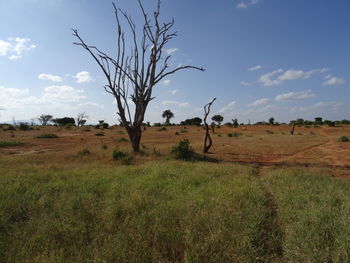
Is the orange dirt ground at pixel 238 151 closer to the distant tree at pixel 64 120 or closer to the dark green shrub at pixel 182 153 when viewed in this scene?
the dark green shrub at pixel 182 153

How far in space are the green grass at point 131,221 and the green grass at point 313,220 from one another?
41 cm

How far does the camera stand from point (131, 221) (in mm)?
3842

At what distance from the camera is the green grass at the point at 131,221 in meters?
3.02

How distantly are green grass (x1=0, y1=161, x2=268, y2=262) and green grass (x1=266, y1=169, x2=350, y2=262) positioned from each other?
0.41 m

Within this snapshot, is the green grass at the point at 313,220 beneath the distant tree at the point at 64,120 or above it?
beneath

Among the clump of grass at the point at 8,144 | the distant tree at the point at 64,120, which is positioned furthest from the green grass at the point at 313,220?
the distant tree at the point at 64,120

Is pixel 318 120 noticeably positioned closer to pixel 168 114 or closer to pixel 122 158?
pixel 168 114

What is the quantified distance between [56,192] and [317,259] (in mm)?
5588

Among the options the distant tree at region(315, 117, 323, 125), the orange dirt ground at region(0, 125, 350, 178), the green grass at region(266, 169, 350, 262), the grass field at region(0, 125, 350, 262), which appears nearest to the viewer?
the green grass at region(266, 169, 350, 262)

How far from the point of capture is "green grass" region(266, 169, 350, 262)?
2.88 m

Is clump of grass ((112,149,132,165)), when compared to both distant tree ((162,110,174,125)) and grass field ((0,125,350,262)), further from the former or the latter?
distant tree ((162,110,174,125))

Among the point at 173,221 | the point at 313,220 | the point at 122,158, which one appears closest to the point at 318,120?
the point at 122,158

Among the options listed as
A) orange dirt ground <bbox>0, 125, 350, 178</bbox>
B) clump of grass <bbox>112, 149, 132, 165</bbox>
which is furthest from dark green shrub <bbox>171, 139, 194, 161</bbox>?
clump of grass <bbox>112, 149, 132, 165</bbox>

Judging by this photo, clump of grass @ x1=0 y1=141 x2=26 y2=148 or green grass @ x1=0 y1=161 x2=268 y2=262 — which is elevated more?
clump of grass @ x1=0 y1=141 x2=26 y2=148
